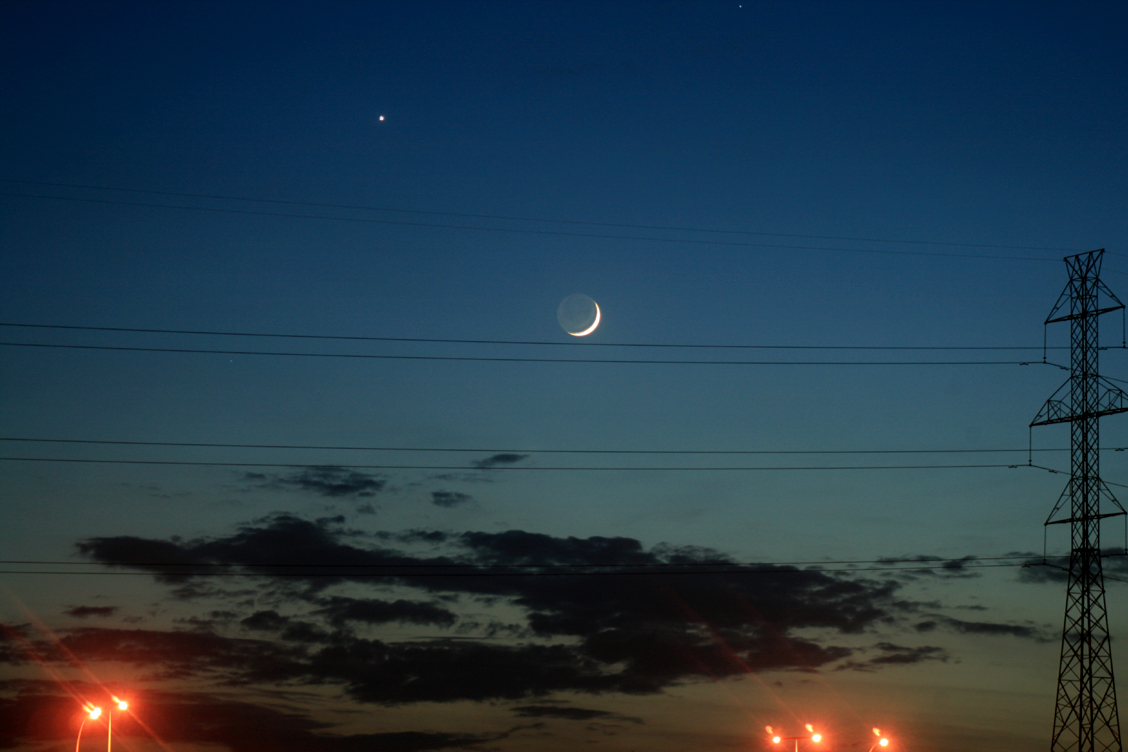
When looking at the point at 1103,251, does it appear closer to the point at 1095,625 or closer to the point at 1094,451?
the point at 1094,451

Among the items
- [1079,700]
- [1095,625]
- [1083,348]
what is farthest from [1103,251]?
[1079,700]

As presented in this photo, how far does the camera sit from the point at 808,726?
57406 millimetres

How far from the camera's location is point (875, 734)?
191 ft

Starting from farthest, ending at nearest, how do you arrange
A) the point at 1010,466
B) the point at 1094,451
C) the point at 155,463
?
the point at 1010,466 < the point at 1094,451 < the point at 155,463

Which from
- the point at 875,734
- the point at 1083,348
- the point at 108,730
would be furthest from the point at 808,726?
the point at 108,730

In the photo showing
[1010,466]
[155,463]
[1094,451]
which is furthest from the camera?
[1010,466]

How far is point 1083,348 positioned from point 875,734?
75.8 feet

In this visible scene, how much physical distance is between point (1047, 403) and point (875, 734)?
64.5 ft

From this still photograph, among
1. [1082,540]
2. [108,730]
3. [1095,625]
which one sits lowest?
[108,730]

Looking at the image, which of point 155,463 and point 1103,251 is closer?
point 155,463

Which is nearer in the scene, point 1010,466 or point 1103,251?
point 1103,251

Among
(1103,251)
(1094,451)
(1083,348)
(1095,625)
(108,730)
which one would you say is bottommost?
(108,730)

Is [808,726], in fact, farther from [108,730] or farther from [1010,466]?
[108,730]

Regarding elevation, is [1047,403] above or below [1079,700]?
above
